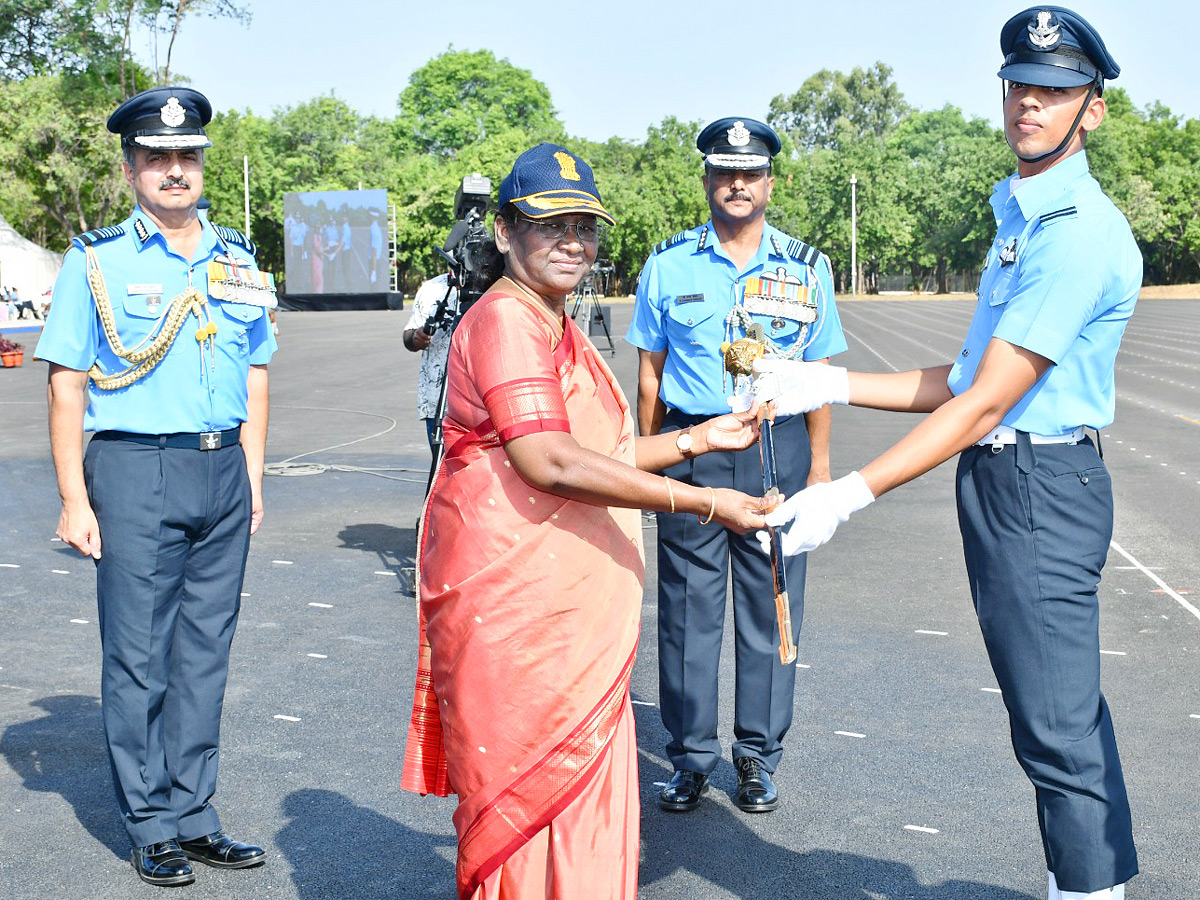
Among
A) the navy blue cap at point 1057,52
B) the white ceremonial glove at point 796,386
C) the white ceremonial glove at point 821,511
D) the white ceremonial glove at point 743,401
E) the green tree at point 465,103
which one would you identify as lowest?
the white ceremonial glove at point 821,511

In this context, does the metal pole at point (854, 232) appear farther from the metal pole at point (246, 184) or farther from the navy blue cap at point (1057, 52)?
the navy blue cap at point (1057, 52)

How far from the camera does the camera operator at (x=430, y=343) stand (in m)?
7.37

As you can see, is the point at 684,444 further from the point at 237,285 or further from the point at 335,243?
the point at 335,243

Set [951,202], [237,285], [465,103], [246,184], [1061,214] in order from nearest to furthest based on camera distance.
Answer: [1061,214] < [237,285] < [246,184] < [951,202] < [465,103]

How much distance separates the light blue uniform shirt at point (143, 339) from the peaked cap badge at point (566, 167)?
5.13 ft

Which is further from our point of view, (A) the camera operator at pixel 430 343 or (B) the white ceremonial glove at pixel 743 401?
(A) the camera operator at pixel 430 343

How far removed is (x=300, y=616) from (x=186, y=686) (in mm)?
2838

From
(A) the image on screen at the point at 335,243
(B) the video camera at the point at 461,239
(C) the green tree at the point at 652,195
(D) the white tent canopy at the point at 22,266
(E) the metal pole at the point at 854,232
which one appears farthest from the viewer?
(E) the metal pole at the point at 854,232

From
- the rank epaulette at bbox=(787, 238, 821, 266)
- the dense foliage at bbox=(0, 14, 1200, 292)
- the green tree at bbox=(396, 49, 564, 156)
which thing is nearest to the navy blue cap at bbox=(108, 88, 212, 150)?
the rank epaulette at bbox=(787, 238, 821, 266)

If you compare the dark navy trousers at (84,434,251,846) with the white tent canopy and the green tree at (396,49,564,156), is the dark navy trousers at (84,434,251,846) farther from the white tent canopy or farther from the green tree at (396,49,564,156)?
the green tree at (396,49,564,156)

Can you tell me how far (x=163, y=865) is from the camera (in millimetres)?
3941

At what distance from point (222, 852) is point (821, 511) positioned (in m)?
2.24

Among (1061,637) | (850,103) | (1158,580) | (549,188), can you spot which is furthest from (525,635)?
(850,103)

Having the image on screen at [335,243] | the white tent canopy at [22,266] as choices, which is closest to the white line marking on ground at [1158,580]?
the white tent canopy at [22,266]
